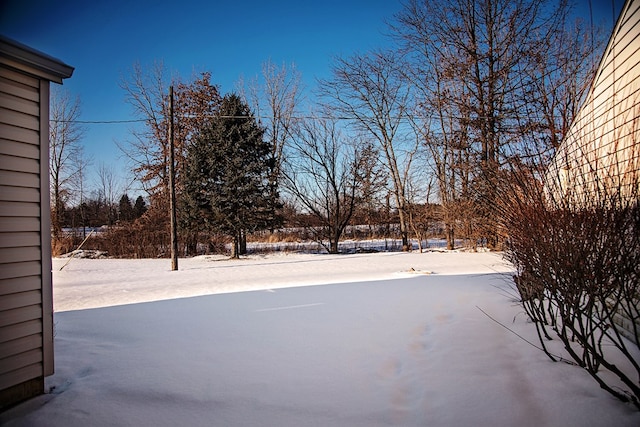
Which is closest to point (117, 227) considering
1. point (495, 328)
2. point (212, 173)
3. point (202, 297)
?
point (212, 173)

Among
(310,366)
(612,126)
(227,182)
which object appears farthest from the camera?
(227,182)

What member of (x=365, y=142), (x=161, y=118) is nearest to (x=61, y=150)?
(x=161, y=118)

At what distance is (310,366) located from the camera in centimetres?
326

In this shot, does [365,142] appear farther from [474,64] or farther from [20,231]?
[20,231]

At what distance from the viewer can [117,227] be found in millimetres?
16297

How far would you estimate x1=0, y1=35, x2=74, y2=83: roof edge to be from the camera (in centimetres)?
238

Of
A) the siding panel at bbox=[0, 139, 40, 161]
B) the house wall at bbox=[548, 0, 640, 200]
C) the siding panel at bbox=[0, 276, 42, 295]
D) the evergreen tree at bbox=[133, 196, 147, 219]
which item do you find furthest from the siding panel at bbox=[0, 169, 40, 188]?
the evergreen tree at bbox=[133, 196, 147, 219]

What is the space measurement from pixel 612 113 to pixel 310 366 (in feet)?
13.6

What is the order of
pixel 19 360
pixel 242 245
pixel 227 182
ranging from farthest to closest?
1. pixel 242 245
2. pixel 227 182
3. pixel 19 360

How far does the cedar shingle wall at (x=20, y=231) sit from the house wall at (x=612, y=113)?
4142mm

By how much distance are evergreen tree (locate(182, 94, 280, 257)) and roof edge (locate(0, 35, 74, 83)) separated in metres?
11.6

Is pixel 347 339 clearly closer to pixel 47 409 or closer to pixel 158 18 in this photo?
pixel 47 409

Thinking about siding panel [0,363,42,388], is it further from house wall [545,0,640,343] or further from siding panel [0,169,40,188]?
house wall [545,0,640,343]

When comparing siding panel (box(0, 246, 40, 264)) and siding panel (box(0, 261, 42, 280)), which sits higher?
siding panel (box(0, 246, 40, 264))
